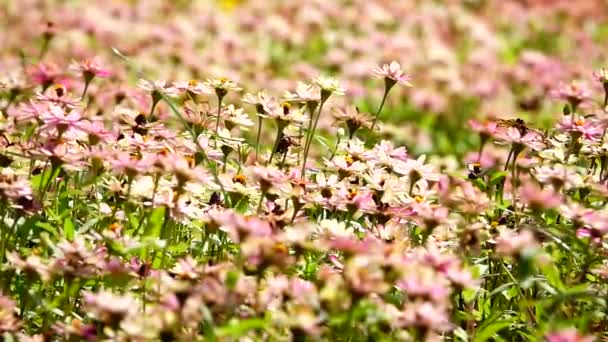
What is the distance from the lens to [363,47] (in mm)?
5641

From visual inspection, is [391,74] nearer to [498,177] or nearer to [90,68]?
[498,177]

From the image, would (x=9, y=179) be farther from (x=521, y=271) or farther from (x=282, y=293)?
(x=521, y=271)

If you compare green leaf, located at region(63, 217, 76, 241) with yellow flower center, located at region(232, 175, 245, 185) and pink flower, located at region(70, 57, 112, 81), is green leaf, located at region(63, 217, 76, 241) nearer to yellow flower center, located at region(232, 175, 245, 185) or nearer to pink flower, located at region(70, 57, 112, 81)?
yellow flower center, located at region(232, 175, 245, 185)

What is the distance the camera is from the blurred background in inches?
199

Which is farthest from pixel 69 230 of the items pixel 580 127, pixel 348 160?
pixel 580 127

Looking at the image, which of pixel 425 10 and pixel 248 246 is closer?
pixel 248 246

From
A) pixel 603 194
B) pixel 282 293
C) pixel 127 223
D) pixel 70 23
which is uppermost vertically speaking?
pixel 603 194

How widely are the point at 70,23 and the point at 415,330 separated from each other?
4.61 m

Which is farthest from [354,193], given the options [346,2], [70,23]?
[346,2]

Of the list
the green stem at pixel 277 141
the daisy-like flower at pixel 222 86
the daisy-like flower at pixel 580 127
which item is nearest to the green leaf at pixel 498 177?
the daisy-like flower at pixel 580 127

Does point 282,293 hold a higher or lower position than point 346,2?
higher

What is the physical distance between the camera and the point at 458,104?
5484 millimetres

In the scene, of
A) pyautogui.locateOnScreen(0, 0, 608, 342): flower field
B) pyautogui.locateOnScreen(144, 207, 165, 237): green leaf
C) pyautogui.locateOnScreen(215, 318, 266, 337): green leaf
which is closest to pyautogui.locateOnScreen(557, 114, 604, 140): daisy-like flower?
pyautogui.locateOnScreen(0, 0, 608, 342): flower field

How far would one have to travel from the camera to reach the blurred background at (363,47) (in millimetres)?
5066
